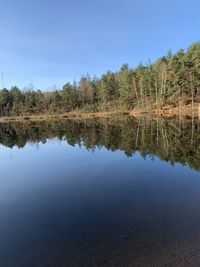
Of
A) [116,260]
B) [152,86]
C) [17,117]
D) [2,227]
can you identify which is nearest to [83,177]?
[2,227]

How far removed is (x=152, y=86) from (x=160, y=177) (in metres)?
65.9

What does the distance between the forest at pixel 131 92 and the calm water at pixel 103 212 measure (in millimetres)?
47511

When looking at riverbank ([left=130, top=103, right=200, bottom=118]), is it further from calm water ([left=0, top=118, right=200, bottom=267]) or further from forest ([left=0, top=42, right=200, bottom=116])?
calm water ([left=0, top=118, right=200, bottom=267])

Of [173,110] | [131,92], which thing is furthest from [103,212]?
[131,92]

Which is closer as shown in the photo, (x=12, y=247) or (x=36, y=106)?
(x=12, y=247)

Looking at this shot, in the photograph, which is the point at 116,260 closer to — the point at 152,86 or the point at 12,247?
the point at 12,247

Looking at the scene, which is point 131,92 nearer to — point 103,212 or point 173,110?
point 173,110

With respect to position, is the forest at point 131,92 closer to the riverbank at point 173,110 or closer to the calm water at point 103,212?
the riverbank at point 173,110

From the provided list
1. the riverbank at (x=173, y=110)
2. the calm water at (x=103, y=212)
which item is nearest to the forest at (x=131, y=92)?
the riverbank at (x=173, y=110)

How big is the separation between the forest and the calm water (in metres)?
47.5

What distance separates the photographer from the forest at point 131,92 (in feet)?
205

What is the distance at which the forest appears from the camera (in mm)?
62459

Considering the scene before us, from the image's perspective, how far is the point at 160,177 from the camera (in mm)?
13258

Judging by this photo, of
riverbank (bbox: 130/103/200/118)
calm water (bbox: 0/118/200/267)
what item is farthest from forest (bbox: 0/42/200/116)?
calm water (bbox: 0/118/200/267)
